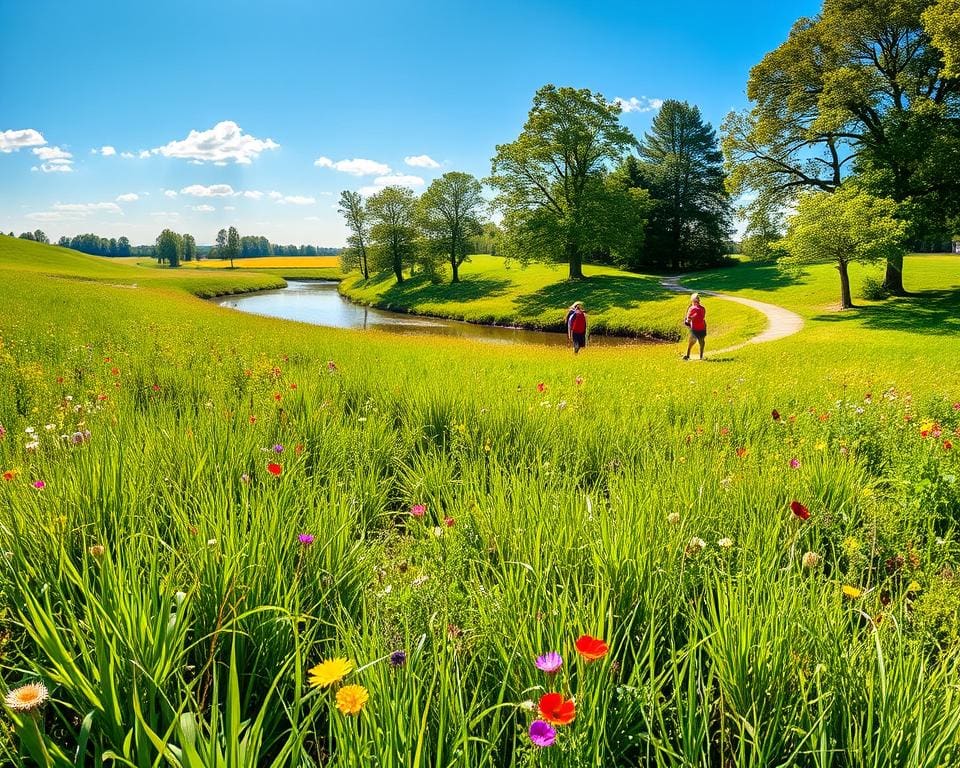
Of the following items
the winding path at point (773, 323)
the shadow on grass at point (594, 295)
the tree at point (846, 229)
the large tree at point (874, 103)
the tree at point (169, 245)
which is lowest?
the winding path at point (773, 323)

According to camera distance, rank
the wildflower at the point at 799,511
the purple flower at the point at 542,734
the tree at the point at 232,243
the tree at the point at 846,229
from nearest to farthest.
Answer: the purple flower at the point at 542,734 < the wildflower at the point at 799,511 < the tree at the point at 846,229 < the tree at the point at 232,243

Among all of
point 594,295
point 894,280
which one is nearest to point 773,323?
point 894,280

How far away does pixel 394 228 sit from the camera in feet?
203

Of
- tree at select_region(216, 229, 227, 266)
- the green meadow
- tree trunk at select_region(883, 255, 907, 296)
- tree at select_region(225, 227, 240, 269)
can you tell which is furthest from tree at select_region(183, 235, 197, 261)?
the green meadow

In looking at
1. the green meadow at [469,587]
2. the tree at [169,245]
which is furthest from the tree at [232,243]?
the green meadow at [469,587]

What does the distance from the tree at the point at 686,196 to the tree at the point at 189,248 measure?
486ft

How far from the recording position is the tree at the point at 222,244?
149000mm

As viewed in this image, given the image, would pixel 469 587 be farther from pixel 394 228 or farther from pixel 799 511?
pixel 394 228

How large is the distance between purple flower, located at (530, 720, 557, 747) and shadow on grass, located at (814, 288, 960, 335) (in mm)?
25052

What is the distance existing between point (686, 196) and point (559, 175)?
21.4 meters

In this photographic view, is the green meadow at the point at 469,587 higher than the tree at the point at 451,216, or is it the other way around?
the tree at the point at 451,216

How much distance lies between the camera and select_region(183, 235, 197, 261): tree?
158375 mm

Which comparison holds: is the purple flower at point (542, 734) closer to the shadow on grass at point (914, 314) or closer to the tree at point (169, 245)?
the shadow on grass at point (914, 314)

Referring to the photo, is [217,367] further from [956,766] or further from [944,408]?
[944,408]
